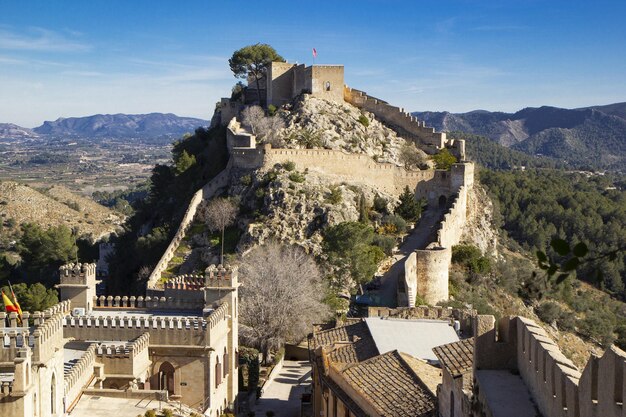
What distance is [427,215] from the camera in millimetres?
40906

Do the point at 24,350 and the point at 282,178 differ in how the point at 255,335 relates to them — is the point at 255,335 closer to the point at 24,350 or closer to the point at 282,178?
the point at 282,178

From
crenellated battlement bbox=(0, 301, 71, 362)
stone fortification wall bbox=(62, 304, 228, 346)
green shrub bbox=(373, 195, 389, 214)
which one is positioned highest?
green shrub bbox=(373, 195, 389, 214)

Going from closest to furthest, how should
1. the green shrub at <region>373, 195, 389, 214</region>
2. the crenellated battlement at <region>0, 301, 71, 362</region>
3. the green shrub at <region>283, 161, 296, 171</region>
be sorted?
the crenellated battlement at <region>0, 301, 71, 362</region> → the green shrub at <region>373, 195, 389, 214</region> → the green shrub at <region>283, 161, 296, 171</region>

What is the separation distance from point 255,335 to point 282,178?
13.6m

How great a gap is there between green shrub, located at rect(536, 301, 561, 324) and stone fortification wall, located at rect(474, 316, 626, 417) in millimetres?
28195

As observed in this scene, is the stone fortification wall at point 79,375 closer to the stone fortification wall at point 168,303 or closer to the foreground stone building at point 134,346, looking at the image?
the foreground stone building at point 134,346

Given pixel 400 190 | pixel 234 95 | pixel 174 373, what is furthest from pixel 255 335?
pixel 234 95

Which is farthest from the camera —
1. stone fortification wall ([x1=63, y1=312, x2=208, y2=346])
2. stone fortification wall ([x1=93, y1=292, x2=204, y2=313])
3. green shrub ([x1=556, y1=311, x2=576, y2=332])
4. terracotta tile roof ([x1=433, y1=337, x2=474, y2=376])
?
green shrub ([x1=556, y1=311, x2=576, y2=332])

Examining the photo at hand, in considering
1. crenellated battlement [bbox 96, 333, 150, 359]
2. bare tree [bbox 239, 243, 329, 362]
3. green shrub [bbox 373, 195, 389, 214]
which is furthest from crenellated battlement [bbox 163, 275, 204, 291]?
green shrub [bbox 373, 195, 389, 214]

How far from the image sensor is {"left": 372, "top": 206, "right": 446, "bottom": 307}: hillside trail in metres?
32.2

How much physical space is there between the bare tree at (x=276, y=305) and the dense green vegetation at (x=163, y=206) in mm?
10096

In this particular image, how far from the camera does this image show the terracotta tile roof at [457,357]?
1199cm

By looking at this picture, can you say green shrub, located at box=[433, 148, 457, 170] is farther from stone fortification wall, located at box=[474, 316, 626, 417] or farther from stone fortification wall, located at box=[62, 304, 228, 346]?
stone fortification wall, located at box=[474, 316, 626, 417]

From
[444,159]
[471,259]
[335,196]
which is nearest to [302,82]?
[444,159]
